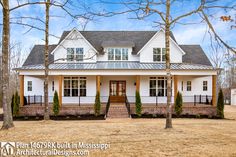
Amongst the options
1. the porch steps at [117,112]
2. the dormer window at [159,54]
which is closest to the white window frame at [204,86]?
the dormer window at [159,54]

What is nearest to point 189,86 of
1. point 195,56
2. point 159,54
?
point 195,56

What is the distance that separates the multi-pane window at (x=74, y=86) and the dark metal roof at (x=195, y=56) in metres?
11.2

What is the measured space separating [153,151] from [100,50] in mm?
19547

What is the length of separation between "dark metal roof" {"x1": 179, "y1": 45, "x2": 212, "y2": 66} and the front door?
7.39 m

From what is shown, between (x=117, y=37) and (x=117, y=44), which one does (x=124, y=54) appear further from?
(x=117, y=37)

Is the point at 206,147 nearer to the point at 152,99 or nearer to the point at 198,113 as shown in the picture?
the point at 198,113

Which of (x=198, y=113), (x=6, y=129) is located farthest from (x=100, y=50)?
(x=6, y=129)

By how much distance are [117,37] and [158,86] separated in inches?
302

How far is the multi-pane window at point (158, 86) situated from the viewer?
23.5m

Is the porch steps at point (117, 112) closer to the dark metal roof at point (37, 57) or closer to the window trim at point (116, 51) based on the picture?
the window trim at point (116, 51)

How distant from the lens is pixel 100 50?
24984mm

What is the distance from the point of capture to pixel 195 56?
2636 centimetres

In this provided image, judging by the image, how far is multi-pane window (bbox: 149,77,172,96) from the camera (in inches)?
923

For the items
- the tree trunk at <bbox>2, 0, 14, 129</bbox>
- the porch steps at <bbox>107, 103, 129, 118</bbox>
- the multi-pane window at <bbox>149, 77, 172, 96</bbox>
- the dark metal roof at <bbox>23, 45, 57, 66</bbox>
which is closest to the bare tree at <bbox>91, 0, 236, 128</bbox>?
the tree trunk at <bbox>2, 0, 14, 129</bbox>
